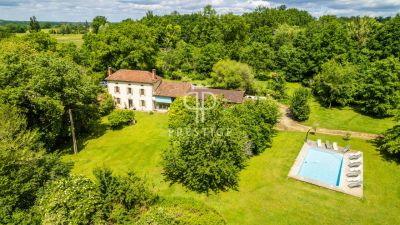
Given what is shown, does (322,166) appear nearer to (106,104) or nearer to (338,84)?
(338,84)

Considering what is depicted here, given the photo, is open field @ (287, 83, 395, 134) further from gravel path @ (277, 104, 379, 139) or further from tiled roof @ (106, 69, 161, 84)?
tiled roof @ (106, 69, 161, 84)

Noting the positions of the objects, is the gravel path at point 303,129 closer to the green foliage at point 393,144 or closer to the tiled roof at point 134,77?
the green foliage at point 393,144

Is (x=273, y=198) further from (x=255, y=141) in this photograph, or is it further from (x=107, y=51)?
(x=107, y=51)

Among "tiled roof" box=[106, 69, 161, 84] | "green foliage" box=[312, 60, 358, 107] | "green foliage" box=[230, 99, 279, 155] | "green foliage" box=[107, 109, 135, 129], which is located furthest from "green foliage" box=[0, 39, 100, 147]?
"green foliage" box=[312, 60, 358, 107]

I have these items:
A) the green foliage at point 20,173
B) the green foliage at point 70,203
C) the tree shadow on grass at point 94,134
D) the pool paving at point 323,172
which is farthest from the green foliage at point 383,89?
the green foliage at point 20,173

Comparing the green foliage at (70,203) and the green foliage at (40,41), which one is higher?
the green foliage at (40,41)
